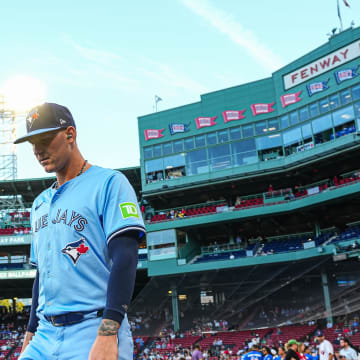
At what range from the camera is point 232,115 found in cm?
4153

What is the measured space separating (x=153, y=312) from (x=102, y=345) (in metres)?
34.5

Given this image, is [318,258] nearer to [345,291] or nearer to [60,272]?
[345,291]

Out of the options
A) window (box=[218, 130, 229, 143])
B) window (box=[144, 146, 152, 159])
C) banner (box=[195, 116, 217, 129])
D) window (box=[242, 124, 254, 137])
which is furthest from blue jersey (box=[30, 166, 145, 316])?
window (box=[144, 146, 152, 159])

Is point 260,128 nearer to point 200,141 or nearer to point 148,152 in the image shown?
point 200,141

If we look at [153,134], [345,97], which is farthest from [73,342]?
[153,134]

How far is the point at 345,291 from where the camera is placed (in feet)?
95.5

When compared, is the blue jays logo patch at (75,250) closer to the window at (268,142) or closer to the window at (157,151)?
the window at (268,142)

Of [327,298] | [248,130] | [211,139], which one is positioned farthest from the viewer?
[211,139]

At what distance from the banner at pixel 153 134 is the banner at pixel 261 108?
8028mm

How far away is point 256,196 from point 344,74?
11.0 m

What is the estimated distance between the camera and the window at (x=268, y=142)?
39.4 metres

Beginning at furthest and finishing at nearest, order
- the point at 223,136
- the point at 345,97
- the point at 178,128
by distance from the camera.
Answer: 1. the point at 178,128
2. the point at 223,136
3. the point at 345,97

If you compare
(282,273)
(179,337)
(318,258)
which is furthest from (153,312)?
(318,258)

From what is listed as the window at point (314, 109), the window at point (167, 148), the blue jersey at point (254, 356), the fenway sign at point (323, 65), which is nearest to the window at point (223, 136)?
the window at point (167, 148)
